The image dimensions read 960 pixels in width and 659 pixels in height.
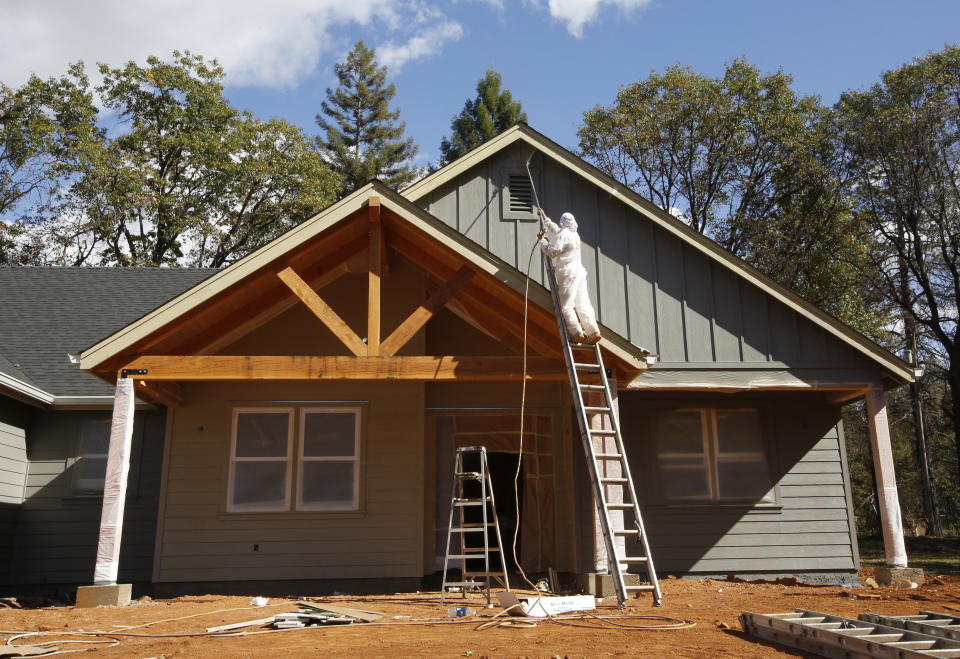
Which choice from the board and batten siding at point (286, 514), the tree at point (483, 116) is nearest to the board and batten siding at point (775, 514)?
the board and batten siding at point (286, 514)

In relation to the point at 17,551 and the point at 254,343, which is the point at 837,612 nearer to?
the point at 254,343

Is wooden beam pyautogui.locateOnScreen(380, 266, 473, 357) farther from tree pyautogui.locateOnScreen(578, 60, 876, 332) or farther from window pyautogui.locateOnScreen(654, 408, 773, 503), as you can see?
tree pyautogui.locateOnScreen(578, 60, 876, 332)

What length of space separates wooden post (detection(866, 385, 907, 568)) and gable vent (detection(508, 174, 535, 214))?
18.3ft

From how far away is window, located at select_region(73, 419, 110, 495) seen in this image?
37.4 feet

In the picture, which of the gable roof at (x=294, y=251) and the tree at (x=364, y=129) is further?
the tree at (x=364, y=129)

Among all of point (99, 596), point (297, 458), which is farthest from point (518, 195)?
point (99, 596)

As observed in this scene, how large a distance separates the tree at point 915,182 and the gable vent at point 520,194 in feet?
56.9

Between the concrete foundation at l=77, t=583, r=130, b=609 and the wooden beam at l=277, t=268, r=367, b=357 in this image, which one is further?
the wooden beam at l=277, t=268, r=367, b=357

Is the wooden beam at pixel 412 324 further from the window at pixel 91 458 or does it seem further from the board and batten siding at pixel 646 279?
the window at pixel 91 458

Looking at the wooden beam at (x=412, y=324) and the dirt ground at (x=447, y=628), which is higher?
the wooden beam at (x=412, y=324)

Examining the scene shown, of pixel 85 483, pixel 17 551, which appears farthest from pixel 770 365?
pixel 17 551

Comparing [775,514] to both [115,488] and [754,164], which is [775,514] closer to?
[115,488]

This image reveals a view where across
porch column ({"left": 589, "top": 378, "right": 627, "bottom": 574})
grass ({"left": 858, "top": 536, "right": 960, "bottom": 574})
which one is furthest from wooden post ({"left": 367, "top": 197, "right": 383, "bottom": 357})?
grass ({"left": 858, "top": 536, "right": 960, "bottom": 574})

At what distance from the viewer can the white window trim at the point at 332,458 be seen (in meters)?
10.6
